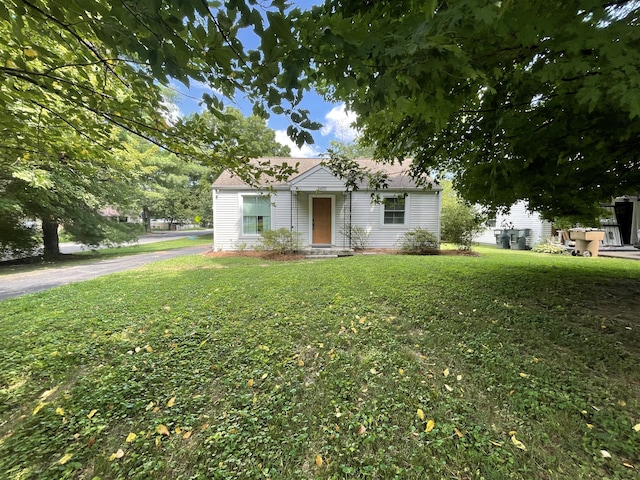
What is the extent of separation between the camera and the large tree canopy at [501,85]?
61.7 inches

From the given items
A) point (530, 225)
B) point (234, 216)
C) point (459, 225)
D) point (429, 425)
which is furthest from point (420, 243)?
point (429, 425)

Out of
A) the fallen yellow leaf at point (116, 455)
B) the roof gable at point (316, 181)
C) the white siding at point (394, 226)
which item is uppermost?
the roof gable at point (316, 181)

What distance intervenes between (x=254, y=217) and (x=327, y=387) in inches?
423

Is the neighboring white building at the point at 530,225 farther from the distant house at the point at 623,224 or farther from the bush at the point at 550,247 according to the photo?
the distant house at the point at 623,224

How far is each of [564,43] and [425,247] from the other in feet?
34.3

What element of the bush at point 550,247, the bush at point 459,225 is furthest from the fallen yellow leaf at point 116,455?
the bush at point 550,247

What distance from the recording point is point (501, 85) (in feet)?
10.6

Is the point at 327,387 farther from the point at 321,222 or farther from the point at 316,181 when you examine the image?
the point at 321,222

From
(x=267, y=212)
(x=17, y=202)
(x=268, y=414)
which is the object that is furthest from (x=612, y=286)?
(x=17, y=202)

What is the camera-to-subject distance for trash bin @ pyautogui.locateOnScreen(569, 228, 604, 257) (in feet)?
36.4

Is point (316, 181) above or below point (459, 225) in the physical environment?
above

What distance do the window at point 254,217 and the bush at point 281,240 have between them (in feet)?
3.70

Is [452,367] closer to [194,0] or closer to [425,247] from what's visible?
[194,0]

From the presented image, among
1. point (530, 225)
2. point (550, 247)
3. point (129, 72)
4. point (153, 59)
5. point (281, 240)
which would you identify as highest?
point (129, 72)
